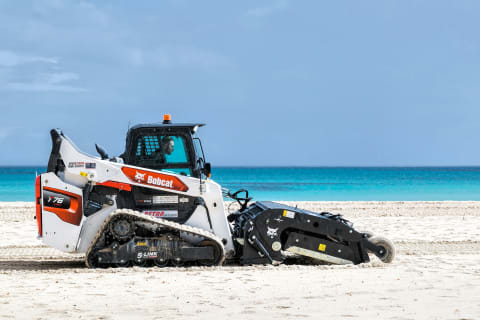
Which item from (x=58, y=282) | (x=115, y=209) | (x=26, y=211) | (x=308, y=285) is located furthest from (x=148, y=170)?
(x=26, y=211)

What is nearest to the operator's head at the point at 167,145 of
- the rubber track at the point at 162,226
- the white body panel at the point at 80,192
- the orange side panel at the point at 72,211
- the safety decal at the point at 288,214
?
the white body panel at the point at 80,192

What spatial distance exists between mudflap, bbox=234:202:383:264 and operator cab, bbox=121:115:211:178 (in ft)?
3.98

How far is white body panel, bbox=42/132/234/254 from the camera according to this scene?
8.92m

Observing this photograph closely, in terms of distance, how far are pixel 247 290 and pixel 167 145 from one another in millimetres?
2782

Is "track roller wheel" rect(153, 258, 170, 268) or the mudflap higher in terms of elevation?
the mudflap

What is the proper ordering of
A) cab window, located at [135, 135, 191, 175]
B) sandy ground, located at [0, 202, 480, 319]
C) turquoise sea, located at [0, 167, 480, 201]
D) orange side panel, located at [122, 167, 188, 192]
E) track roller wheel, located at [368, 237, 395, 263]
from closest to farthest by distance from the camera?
sandy ground, located at [0, 202, 480, 319] → orange side panel, located at [122, 167, 188, 192] → cab window, located at [135, 135, 191, 175] → track roller wheel, located at [368, 237, 395, 263] → turquoise sea, located at [0, 167, 480, 201]

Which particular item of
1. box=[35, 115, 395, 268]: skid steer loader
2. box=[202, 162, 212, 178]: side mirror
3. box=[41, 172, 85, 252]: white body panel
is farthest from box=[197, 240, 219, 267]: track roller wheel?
box=[41, 172, 85, 252]: white body panel

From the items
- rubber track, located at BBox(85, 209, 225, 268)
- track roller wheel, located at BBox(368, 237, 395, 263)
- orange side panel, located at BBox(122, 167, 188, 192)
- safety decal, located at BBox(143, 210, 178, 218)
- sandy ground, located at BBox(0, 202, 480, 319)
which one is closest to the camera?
sandy ground, located at BBox(0, 202, 480, 319)

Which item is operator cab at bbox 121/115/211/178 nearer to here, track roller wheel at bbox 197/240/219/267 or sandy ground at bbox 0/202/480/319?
track roller wheel at bbox 197/240/219/267

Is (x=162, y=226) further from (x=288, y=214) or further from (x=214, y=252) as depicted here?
(x=288, y=214)

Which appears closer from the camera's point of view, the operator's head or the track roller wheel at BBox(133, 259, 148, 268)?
the track roller wheel at BBox(133, 259, 148, 268)

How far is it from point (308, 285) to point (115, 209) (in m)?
3.09

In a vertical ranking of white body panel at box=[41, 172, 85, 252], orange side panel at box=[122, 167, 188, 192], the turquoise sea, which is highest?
orange side panel at box=[122, 167, 188, 192]

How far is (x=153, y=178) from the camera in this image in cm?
908
